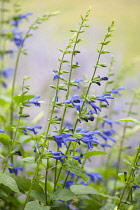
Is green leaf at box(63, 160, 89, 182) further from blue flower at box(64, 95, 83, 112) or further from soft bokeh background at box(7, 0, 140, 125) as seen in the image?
soft bokeh background at box(7, 0, 140, 125)

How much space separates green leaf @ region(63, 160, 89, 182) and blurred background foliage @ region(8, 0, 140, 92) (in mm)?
2386

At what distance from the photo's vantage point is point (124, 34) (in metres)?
4.11

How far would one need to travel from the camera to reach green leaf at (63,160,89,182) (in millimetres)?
1005

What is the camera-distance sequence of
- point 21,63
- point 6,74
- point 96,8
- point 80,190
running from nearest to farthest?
point 80,190 → point 6,74 → point 21,63 → point 96,8

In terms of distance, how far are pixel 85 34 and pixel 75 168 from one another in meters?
3.14

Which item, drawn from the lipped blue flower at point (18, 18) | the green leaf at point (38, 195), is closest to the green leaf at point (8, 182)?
the green leaf at point (38, 195)

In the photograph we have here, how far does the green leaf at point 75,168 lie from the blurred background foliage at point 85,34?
7.83ft

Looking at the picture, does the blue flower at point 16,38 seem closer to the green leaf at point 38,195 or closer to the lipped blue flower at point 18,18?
the lipped blue flower at point 18,18

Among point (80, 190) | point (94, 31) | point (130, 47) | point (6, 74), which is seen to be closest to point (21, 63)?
point (94, 31)

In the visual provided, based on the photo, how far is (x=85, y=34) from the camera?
4.04 m

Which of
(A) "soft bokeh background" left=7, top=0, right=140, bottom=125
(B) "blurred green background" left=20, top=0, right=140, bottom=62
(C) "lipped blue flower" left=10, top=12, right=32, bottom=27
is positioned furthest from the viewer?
(B) "blurred green background" left=20, top=0, right=140, bottom=62

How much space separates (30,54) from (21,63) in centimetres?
20

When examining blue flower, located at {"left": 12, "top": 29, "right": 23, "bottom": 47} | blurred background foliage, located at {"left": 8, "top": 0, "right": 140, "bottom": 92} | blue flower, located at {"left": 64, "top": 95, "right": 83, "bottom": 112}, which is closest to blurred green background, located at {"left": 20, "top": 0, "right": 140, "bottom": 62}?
blurred background foliage, located at {"left": 8, "top": 0, "right": 140, "bottom": 92}

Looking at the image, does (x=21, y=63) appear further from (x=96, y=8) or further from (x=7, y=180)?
(x=7, y=180)
